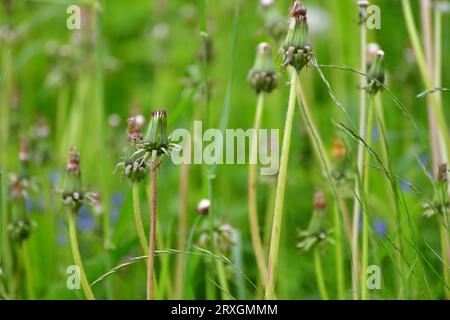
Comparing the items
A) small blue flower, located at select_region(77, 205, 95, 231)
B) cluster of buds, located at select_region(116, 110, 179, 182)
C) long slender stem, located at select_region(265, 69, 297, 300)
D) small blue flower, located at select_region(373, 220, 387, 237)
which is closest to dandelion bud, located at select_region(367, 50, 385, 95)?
long slender stem, located at select_region(265, 69, 297, 300)

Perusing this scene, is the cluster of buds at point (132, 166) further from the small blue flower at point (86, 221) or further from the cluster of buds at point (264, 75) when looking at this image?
the small blue flower at point (86, 221)

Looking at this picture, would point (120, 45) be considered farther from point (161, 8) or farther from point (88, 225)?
point (88, 225)

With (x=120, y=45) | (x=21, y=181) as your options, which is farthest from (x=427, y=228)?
(x=120, y=45)

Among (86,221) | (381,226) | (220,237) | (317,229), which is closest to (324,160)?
(317,229)

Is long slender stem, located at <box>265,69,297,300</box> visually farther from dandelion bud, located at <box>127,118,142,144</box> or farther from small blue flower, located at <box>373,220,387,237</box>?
small blue flower, located at <box>373,220,387,237</box>

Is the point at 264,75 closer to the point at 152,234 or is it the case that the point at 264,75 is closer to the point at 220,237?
the point at 220,237

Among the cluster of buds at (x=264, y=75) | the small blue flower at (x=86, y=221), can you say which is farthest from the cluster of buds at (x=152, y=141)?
the small blue flower at (x=86, y=221)
